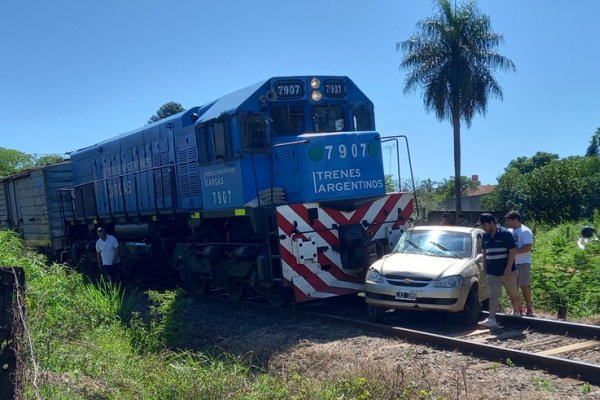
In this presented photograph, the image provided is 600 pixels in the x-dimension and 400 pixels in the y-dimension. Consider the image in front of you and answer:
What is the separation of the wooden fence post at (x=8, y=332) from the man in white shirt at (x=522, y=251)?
7.35 meters

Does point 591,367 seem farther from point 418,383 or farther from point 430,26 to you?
point 430,26

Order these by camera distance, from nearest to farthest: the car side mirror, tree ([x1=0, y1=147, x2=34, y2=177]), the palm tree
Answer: the car side mirror < the palm tree < tree ([x1=0, y1=147, x2=34, y2=177])

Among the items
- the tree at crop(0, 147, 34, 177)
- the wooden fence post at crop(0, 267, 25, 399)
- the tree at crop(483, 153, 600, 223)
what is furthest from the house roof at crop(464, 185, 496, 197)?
the wooden fence post at crop(0, 267, 25, 399)

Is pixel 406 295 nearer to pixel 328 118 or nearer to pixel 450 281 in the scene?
pixel 450 281

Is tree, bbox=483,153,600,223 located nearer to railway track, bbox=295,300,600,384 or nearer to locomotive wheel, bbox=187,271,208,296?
locomotive wheel, bbox=187,271,208,296

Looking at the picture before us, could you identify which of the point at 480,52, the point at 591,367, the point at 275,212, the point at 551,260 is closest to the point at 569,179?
the point at 480,52

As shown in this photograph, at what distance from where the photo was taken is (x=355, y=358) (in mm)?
7191

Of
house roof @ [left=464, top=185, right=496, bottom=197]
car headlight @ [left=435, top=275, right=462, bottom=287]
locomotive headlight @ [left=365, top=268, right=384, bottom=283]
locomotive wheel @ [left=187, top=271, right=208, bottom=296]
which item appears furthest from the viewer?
house roof @ [left=464, top=185, right=496, bottom=197]

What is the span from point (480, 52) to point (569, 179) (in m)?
7.48

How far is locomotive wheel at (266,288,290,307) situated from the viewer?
10.7 meters

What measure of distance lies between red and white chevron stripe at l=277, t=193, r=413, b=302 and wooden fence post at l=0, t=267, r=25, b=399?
5.26 metres

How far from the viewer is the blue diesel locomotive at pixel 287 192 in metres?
10.2

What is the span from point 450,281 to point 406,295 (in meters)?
0.63

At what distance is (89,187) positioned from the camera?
17.6m
